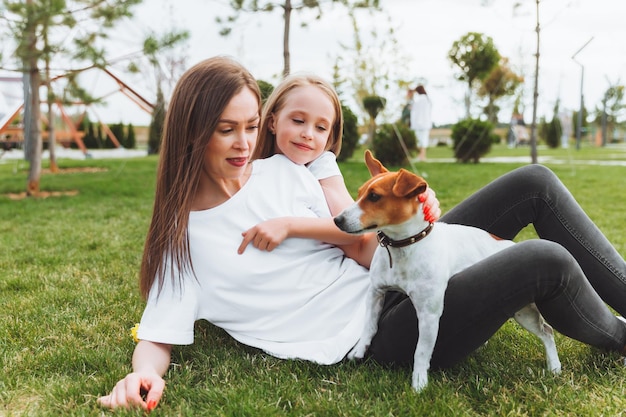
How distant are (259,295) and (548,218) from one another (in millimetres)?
1177

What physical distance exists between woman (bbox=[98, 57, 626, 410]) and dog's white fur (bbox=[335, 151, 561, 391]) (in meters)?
0.07

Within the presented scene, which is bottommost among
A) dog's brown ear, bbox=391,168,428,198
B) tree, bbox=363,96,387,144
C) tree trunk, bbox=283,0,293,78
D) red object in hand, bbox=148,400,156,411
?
red object in hand, bbox=148,400,156,411

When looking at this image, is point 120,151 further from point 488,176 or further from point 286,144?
point 286,144

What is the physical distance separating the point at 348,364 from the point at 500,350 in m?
0.70

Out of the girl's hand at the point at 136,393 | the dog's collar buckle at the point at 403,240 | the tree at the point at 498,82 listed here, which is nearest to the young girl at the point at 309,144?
the dog's collar buckle at the point at 403,240

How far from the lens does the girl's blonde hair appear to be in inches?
86.2

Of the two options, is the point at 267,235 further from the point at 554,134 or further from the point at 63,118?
the point at 554,134

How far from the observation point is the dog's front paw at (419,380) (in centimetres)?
176

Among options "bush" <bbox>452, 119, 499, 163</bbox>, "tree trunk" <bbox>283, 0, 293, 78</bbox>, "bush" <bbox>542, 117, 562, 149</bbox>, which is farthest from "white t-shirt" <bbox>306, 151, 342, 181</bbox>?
"bush" <bbox>542, 117, 562, 149</bbox>

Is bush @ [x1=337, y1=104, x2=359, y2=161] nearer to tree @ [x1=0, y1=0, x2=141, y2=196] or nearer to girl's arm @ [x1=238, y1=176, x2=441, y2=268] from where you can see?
tree @ [x1=0, y1=0, x2=141, y2=196]

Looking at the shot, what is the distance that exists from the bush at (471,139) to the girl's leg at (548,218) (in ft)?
33.6

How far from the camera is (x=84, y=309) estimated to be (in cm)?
284

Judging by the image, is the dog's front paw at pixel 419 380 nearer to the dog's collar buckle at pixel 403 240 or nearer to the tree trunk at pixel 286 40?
the dog's collar buckle at pixel 403 240

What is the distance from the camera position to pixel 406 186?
1560 millimetres
